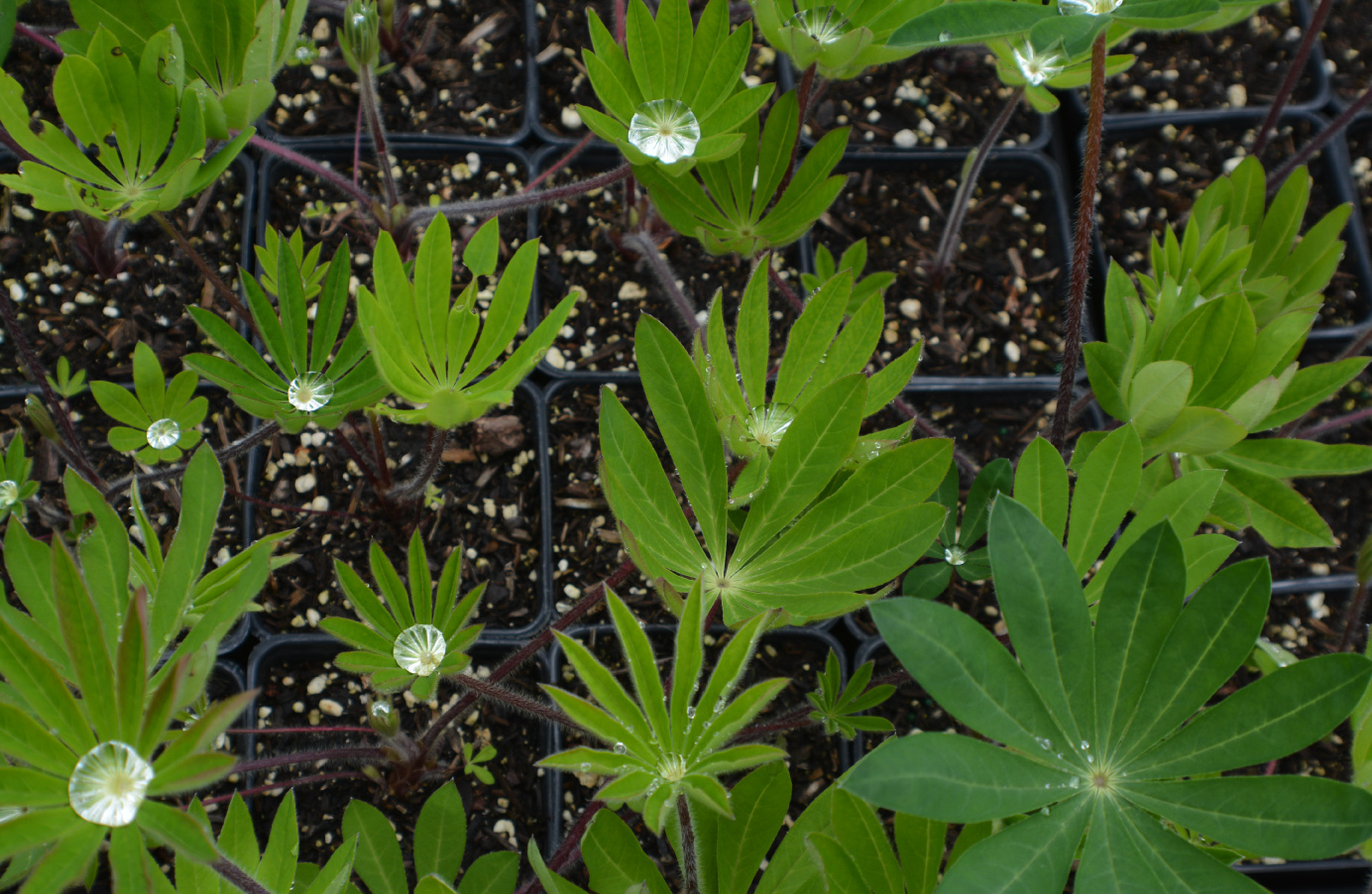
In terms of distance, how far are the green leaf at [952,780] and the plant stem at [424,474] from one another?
80 cm

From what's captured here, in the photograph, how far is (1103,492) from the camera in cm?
106

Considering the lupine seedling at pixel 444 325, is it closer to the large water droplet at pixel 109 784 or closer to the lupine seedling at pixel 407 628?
the lupine seedling at pixel 407 628

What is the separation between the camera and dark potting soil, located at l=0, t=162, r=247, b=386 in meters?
1.78

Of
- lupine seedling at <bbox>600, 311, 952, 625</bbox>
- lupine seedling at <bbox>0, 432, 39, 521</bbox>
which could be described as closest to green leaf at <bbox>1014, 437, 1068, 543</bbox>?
lupine seedling at <bbox>600, 311, 952, 625</bbox>

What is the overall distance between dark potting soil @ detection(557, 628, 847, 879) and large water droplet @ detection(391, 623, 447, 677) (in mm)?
407

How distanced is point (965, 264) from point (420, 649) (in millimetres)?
1488

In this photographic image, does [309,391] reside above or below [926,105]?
below

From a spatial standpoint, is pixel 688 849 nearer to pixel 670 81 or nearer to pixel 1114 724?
pixel 1114 724

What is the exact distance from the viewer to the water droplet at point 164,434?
1431 millimetres

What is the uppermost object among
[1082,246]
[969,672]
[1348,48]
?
[1348,48]

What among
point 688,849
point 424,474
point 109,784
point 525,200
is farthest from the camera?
point 525,200

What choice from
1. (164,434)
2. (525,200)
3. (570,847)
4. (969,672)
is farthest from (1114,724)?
(164,434)

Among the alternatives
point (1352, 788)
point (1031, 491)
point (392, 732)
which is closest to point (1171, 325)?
point (1031, 491)

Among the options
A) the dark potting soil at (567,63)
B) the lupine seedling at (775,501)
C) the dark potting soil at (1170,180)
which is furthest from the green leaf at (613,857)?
the dark potting soil at (1170,180)
